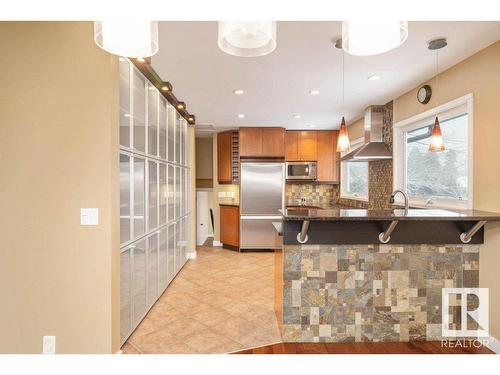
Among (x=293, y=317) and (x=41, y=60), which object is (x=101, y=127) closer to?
(x=41, y=60)

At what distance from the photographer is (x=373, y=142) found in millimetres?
4004

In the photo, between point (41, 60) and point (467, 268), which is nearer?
point (41, 60)

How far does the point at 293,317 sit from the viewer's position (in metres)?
2.27

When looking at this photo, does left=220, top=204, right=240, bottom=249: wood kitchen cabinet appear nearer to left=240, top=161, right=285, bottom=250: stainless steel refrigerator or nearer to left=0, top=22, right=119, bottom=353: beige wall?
left=240, top=161, right=285, bottom=250: stainless steel refrigerator

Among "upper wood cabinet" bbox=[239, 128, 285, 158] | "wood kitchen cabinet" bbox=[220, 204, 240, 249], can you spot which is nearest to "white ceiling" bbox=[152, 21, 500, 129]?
"upper wood cabinet" bbox=[239, 128, 285, 158]

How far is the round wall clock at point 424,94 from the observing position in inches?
118

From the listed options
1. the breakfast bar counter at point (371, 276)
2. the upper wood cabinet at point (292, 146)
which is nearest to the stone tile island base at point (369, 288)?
the breakfast bar counter at point (371, 276)

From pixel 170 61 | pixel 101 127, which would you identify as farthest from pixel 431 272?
pixel 170 61

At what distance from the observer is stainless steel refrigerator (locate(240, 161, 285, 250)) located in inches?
210

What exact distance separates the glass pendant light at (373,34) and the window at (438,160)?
2385 mm

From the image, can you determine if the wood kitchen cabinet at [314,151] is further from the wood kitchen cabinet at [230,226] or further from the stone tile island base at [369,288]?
the stone tile island base at [369,288]

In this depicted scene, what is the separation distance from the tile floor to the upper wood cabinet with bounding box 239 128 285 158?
2197 mm

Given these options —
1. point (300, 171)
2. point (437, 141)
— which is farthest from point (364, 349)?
point (300, 171)

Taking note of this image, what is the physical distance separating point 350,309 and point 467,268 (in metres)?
1.05
